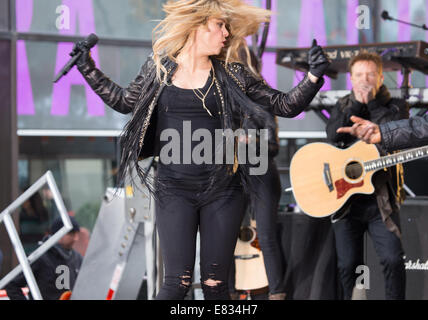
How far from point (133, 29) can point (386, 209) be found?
3.37 meters

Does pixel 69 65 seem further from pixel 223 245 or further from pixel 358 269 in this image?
pixel 358 269

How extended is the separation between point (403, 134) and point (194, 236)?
1023 mm

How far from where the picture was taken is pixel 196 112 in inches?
104

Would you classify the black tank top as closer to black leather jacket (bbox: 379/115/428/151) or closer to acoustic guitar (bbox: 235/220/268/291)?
black leather jacket (bbox: 379/115/428/151)

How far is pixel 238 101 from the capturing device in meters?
2.66

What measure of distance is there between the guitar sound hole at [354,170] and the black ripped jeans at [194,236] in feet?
4.51

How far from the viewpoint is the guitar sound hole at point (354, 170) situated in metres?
3.78

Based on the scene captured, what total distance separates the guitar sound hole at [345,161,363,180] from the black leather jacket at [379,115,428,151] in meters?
1.07

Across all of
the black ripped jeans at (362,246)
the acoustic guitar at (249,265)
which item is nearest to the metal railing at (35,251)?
the acoustic guitar at (249,265)

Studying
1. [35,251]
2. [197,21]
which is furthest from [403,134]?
[35,251]

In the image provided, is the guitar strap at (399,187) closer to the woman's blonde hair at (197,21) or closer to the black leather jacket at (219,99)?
the black leather jacket at (219,99)
